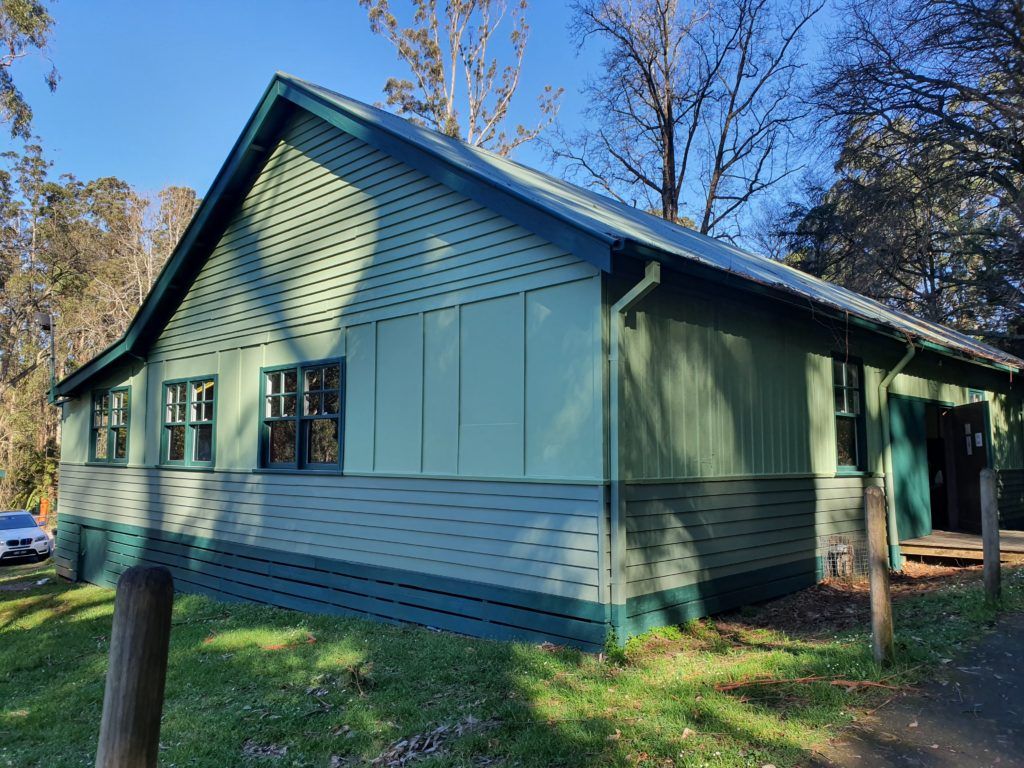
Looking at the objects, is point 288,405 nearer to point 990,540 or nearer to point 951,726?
point 990,540

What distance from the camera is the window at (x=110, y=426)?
14.3 metres

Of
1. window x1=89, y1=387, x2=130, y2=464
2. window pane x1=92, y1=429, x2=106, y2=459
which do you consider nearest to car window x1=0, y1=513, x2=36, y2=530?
window pane x1=92, y1=429, x2=106, y2=459

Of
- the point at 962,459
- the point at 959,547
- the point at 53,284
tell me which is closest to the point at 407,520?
the point at 959,547

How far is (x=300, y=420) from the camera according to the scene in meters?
10.0

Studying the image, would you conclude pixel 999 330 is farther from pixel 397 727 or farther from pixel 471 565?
pixel 397 727

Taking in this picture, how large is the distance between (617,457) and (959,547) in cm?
633

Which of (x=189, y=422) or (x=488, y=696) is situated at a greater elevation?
(x=189, y=422)

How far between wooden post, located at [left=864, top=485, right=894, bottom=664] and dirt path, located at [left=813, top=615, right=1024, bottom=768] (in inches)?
13.4

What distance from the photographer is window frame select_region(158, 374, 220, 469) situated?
38.3 ft

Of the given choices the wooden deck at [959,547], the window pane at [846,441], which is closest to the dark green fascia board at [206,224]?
the window pane at [846,441]

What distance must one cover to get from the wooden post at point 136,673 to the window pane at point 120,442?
45.7 ft

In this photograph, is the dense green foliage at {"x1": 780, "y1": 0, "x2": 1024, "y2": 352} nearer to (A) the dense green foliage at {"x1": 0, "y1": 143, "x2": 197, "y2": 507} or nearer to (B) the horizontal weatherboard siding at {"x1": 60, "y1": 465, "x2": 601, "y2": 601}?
(B) the horizontal weatherboard siding at {"x1": 60, "y1": 465, "x2": 601, "y2": 601}

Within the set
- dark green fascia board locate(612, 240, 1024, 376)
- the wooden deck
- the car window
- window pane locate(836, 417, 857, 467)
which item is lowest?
the car window

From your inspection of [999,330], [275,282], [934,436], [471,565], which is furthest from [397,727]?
[999,330]
